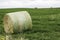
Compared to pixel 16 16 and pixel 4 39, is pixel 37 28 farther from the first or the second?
pixel 4 39

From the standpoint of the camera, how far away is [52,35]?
Answer: 14141 millimetres

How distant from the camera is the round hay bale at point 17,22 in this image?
1501cm

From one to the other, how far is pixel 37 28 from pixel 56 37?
324cm

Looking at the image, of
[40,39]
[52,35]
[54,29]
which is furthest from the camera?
[54,29]

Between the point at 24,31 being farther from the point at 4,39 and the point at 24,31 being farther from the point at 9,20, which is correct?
the point at 4,39

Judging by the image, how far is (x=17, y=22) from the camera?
49.6ft

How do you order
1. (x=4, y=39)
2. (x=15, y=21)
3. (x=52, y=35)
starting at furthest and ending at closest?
(x=15, y=21)
(x=52, y=35)
(x=4, y=39)

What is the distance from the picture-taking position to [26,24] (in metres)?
15.5

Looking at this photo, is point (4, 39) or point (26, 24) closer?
point (4, 39)

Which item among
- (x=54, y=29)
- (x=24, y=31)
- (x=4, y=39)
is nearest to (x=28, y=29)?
(x=24, y=31)

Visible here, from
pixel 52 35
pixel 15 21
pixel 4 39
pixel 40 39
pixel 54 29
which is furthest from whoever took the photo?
pixel 54 29

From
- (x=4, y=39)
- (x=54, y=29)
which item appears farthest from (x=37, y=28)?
(x=4, y=39)

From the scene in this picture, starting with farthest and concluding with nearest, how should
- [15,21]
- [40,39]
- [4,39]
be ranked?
[15,21]
[40,39]
[4,39]

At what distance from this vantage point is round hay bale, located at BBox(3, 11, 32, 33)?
49.3 ft
